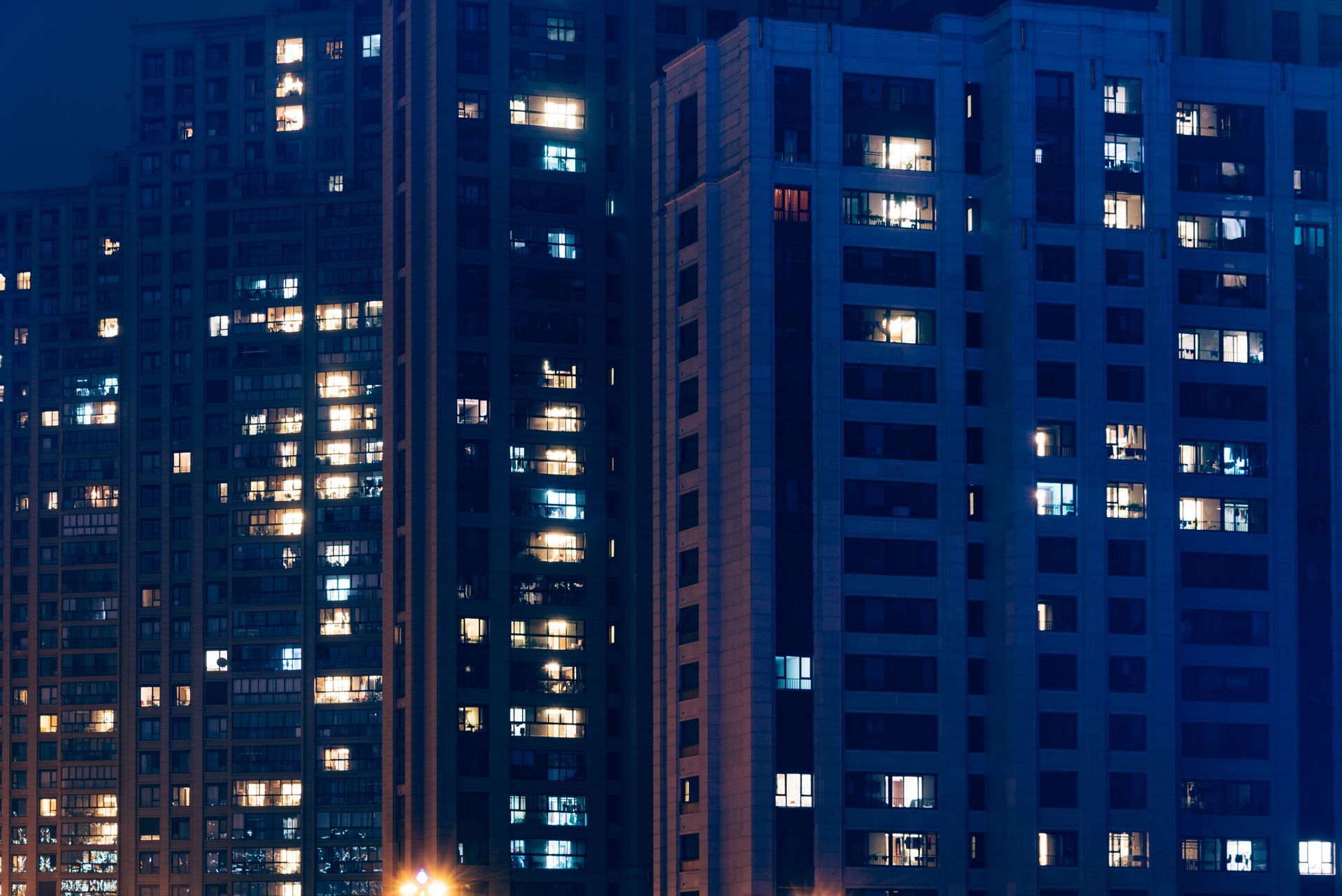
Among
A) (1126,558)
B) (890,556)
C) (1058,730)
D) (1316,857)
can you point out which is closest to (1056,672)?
(1058,730)

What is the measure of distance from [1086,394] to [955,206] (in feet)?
52.9

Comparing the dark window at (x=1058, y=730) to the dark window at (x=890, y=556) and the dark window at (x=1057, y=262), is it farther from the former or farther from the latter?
the dark window at (x=1057, y=262)

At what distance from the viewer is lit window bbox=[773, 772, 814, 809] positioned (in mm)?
187875

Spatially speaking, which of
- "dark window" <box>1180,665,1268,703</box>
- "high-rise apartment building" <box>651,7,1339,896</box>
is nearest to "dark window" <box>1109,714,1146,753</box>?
"high-rise apartment building" <box>651,7,1339,896</box>

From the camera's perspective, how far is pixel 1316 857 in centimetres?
19612

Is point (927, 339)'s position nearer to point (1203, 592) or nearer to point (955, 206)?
point (955, 206)

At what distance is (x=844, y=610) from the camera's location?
190m

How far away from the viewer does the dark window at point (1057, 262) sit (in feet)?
640

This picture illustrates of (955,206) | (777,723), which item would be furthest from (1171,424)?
(777,723)

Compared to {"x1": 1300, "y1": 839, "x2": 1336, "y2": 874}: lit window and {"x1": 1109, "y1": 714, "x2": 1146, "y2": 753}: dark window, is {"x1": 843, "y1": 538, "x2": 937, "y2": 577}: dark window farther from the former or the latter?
{"x1": 1300, "y1": 839, "x2": 1336, "y2": 874}: lit window

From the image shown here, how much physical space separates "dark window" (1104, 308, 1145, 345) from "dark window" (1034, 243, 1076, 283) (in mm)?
3578

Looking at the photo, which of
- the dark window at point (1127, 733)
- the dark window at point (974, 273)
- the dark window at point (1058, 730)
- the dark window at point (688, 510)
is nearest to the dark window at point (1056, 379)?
the dark window at point (974, 273)

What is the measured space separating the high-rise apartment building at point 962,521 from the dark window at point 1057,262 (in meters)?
0.15

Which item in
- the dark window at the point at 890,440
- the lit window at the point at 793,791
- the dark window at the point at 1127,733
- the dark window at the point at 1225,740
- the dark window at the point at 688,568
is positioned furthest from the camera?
the dark window at the point at 688,568
